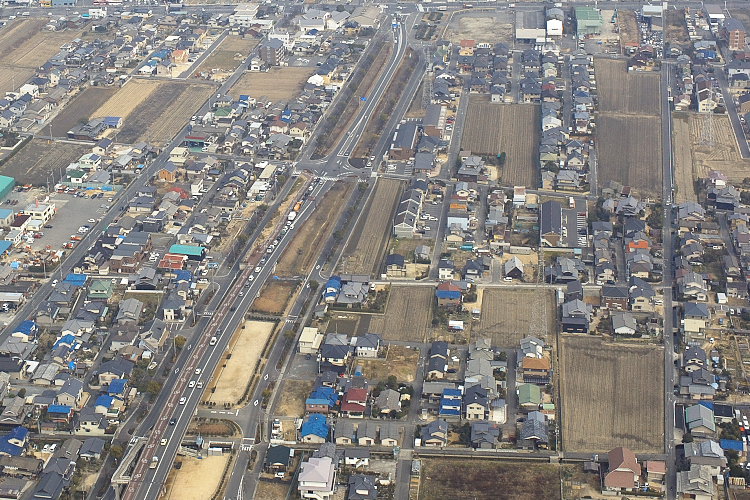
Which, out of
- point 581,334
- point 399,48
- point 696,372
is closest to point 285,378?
point 581,334

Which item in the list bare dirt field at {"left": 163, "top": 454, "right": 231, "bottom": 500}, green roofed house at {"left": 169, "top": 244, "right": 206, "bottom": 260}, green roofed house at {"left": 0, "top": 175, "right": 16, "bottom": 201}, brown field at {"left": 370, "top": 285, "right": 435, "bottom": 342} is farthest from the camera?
green roofed house at {"left": 0, "top": 175, "right": 16, "bottom": 201}

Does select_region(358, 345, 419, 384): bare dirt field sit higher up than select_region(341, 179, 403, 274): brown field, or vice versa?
select_region(358, 345, 419, 384): bare dirt field

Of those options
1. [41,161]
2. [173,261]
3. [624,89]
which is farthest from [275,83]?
[173,261]

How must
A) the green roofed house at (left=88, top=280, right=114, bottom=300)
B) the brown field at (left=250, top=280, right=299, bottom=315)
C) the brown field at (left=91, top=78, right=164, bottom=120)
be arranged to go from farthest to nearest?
the brown field at (left=91, top=78, right=164, bottom=120) → the green roofed house at (left=88, top=280, right=114, bottom=300) → the brown field at (left=250, top=280, right=299, bottom=315)

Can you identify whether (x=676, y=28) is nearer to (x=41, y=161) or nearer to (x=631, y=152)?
(x=631, y=152)

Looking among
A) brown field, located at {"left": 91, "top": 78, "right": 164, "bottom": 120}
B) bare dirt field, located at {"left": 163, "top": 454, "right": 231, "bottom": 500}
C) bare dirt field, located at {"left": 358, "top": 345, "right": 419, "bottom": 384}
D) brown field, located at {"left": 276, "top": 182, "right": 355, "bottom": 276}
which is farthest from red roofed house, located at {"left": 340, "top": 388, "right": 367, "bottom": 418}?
brown field, located at {"left": 91, "top": 78, "right": 164, "bottom": 120}

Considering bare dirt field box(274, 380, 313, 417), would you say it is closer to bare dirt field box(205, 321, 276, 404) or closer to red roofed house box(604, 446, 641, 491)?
bare dirt field box(205, 321, 276, 404)

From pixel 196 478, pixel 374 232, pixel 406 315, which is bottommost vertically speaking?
pixel 374 232
